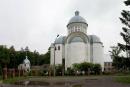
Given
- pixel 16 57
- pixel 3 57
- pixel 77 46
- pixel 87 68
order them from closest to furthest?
1. pixel 87 68
2. pixel 77 46
3. pixel 3 57
4. pixel 16 57

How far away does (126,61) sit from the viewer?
35406mm

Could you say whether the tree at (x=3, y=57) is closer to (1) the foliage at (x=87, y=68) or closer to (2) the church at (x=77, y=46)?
(2) the church at (x=77, y=46)

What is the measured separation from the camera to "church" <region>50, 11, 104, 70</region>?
76.1 metres

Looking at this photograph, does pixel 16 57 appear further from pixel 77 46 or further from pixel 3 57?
pixel 77 46

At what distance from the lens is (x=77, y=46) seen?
250 ft

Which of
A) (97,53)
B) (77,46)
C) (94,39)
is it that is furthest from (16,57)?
(97,53)

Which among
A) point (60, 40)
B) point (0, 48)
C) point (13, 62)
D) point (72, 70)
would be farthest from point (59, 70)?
point (13, 62)

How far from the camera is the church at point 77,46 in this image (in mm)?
76062

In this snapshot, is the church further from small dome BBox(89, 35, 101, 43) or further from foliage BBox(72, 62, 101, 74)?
foliage BBox(72, 62, 101, 74)

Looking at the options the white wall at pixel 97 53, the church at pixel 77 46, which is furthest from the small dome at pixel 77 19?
the white wall at pixel 97 53

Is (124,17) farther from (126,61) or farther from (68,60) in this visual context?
(68,60)

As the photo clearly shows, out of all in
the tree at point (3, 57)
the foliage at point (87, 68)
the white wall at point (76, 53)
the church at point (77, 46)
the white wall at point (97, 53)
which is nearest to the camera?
the foliage at point (87, 68)

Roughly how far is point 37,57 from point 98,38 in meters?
43.7

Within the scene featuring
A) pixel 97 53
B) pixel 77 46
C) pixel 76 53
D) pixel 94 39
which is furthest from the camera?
pixel 94 39
